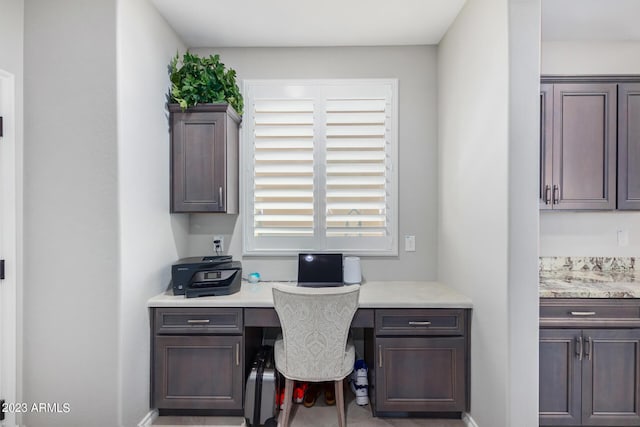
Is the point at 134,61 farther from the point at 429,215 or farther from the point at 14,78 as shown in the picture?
the point at 429,215

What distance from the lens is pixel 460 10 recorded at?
2.37 meters

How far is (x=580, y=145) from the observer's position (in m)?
2.41

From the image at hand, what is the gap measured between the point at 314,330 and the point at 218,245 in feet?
4.04

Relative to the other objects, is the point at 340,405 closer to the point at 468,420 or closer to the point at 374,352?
the point at 374,352

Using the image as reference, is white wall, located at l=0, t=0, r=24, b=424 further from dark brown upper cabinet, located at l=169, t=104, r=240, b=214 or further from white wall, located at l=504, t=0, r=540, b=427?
white wall, located at l=504, t=0, r=540, b=427

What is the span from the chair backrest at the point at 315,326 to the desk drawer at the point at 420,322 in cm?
33

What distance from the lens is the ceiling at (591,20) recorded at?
221cm

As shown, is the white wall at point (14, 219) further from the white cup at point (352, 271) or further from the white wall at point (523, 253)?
the white wall at point (523, 253)

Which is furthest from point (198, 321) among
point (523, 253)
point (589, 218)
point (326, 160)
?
point (589, 218)

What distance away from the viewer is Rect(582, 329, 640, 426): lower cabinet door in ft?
6.69

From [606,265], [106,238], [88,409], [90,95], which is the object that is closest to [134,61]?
[90,95]

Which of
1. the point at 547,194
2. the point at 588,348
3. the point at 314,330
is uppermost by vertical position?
the point at 547,194

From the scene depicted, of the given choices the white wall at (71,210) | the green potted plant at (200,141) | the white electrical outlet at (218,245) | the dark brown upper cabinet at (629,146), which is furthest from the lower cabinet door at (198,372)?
the dark brown upper cabinet at (629,146)

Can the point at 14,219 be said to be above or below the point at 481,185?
below
